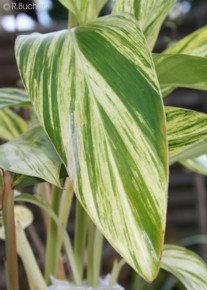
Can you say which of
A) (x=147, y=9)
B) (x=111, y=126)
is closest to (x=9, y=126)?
(x=147, y=9)

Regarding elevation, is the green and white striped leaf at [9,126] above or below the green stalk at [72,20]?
below

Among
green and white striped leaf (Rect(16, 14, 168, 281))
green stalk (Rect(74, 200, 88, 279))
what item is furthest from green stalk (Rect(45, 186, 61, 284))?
green and white striped leaf (Rect(16, 14, 168, 281))

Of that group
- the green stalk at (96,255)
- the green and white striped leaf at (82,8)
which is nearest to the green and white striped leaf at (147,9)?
the green and white striped leaf at (82,8)

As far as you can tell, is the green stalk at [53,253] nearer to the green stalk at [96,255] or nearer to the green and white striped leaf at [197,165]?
the green stalk at [96,255]

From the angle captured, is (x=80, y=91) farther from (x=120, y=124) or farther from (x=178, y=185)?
(x=178, y=185)

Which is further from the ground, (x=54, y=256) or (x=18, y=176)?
(x=18, y=176)

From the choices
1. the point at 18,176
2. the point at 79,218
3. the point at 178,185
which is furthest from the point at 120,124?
the point at 178,185

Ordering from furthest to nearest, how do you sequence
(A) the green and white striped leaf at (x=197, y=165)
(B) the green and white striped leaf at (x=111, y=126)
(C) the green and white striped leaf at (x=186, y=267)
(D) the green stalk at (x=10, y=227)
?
(A) the green and white striped leaf at (x=197, y=165) < (C) the green and white striped leaf at (x=186, y=267) < (D) the green stalk at (x=10, y=227) < (B) the green and white striped leaf at (x=111, y=126)
